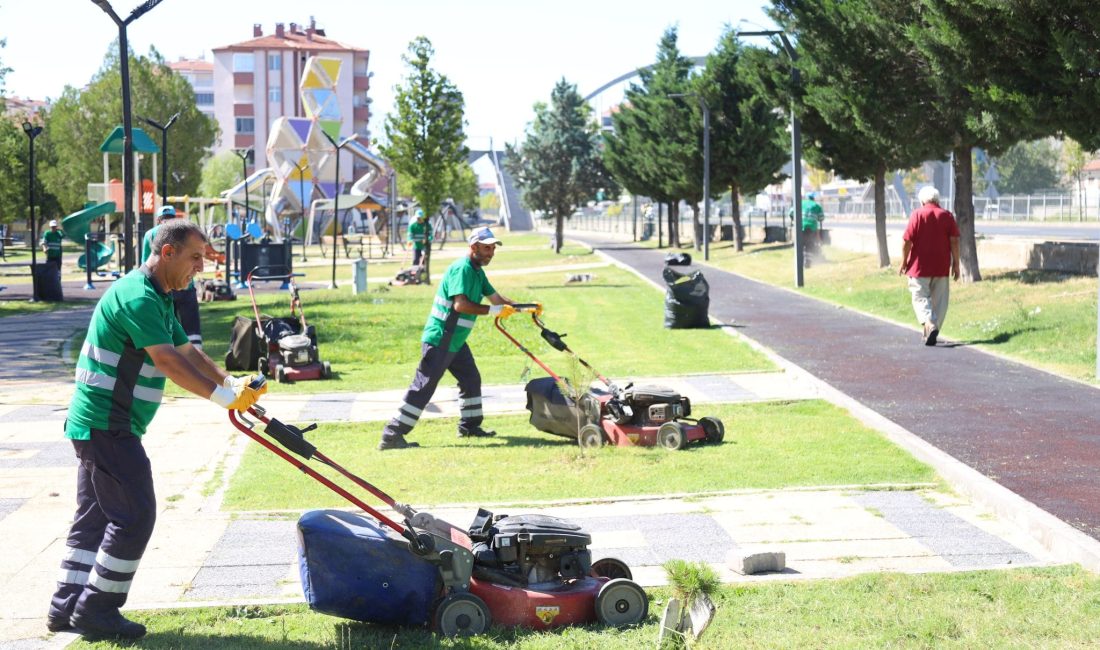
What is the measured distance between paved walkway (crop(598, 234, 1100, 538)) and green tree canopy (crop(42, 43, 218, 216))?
175 ft

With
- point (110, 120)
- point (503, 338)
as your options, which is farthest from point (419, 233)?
point (110, 120)

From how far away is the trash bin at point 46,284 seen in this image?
30.2m

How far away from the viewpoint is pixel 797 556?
6770mm

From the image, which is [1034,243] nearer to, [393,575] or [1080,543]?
[1080,543]

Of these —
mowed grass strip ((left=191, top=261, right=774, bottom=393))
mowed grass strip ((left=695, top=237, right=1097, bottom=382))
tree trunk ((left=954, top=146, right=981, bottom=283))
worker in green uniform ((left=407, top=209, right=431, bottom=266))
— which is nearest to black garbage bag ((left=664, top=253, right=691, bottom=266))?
mowed grass strip ((left=191, top=261, right=774, bottom=393))

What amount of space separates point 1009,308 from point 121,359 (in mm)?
15492

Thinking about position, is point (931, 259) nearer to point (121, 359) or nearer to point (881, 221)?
point (121, 359)

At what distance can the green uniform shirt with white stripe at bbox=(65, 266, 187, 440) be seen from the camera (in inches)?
217

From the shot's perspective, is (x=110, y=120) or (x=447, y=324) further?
(x=110, y=120)

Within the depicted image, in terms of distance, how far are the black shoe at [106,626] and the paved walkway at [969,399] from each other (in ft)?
15.8

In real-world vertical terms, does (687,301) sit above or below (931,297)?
below

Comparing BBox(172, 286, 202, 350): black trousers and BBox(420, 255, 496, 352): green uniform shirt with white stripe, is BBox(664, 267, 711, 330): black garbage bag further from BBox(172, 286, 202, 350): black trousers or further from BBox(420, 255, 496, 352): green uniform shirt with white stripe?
BBox(420, 255, 496, 352): green uniform shirt with white stripe

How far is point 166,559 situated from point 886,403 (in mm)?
7016

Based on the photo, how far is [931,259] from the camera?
52.1 ft
